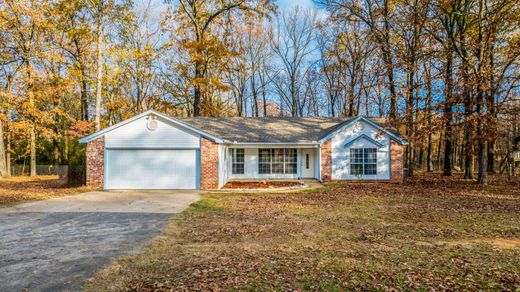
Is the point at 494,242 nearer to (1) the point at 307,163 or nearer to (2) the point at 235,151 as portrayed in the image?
(1) the point at 307,163

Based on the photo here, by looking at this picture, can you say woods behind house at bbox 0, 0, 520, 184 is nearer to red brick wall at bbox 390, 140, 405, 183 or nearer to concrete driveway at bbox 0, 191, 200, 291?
red brick wall at bbox 390, 140, 405, 183

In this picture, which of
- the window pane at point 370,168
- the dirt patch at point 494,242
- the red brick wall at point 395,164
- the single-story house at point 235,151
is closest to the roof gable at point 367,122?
the single-story house at point 235,151

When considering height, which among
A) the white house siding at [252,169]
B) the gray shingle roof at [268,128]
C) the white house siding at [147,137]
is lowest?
the white house siding at [252,169]

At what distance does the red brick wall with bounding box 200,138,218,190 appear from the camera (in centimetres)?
1572

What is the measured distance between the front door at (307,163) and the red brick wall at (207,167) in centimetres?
747

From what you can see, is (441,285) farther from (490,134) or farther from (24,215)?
(490,134)

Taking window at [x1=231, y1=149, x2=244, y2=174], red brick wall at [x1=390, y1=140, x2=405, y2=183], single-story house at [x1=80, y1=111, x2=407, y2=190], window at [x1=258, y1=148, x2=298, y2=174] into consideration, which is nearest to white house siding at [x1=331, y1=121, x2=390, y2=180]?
single-story house at [x1=80, y1=111, x2=407, y2=190]

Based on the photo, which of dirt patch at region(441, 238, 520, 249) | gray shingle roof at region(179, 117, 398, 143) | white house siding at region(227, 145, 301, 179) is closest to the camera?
dirt patch at region(441, 238, 520, 249)

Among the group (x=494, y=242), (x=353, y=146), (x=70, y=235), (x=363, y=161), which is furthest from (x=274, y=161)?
(x=494, y=242)

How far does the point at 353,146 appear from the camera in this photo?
63.5 feet

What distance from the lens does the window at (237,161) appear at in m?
21.2

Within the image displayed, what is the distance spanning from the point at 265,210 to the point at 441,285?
6.34m

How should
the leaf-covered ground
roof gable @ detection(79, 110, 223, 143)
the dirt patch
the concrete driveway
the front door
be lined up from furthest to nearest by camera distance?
the front door < roof gable @ detection(79, 110, 223, 143) < the dirt patch < the concrete driveway < the leaf-covered ground

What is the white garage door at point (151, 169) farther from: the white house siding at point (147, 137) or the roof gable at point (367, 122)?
the roof gable at point (367, 122)
